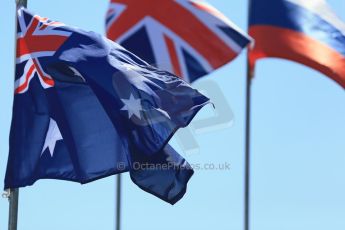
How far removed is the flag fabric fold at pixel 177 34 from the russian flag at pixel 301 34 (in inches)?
26.2

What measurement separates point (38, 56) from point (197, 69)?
289cm

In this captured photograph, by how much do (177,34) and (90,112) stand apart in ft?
8.48

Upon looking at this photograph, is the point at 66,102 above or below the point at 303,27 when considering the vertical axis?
below

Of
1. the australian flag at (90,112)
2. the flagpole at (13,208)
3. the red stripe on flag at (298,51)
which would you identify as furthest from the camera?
the red stripe on flag at (298,51)

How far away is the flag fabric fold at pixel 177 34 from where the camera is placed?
1906cm

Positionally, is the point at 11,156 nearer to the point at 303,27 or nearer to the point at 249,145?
the point at 249,145

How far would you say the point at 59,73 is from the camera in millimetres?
18062

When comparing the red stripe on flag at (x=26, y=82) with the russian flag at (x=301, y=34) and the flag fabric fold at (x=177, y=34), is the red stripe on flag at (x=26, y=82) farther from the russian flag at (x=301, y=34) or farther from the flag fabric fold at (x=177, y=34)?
the russian flag at (x=301, y=34)

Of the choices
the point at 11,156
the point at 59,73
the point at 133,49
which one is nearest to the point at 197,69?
the point at 133,49

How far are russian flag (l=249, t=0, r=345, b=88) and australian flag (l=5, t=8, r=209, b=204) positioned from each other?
2482 mm

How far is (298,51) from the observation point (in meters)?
19.3

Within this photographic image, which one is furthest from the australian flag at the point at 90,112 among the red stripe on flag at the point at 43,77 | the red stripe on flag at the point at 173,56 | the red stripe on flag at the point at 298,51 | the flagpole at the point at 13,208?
the red stripe on flag at the point at 298,51

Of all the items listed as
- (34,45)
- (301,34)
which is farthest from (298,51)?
(34,45)

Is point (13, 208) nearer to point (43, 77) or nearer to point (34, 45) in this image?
point (43, 77)
